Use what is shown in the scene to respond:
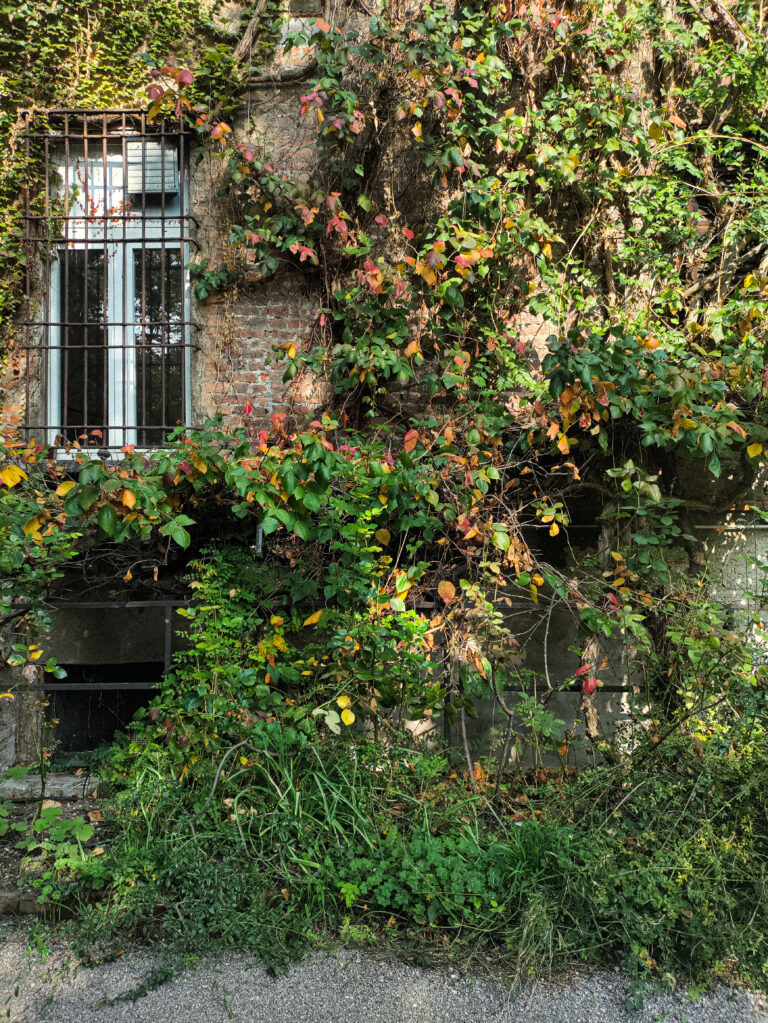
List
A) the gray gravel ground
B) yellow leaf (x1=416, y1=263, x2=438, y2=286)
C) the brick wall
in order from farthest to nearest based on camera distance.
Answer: the brick wall < yellow leaf (x1=416, y1=263, x2=438, y2=286) < the gray gravel ground

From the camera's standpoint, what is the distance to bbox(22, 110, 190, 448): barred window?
5.18 meters

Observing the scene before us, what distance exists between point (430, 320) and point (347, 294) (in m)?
0.60

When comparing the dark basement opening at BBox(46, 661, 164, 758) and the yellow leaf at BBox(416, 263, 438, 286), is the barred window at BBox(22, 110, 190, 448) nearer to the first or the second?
the dark basement opening at BBox(46, 661, 164, 758)

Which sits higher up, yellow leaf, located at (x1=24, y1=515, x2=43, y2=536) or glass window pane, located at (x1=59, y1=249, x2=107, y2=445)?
glass window pane, located at (x1=59, y1=249, x2=107, y2=445)

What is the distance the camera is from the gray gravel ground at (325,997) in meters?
2.66

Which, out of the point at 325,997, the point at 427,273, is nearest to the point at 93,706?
the point at 325,997

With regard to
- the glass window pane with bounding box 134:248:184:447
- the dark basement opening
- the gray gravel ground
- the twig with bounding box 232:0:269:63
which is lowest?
the gray gravel ground

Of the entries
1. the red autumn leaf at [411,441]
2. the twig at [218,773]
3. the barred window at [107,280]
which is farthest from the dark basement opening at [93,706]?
the red autumn leaf at [411,441]

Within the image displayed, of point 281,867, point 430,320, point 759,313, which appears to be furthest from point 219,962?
point 759,313

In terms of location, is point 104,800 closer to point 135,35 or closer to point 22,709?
point 22,709

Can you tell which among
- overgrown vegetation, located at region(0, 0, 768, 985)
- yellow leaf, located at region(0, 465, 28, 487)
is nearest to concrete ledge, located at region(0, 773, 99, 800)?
overgrown vegetation, located at region(0, 0, 768, 985)

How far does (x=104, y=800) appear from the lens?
159 inches

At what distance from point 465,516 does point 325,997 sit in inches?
96.4

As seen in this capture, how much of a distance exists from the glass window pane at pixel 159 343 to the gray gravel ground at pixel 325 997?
3.45 meters
